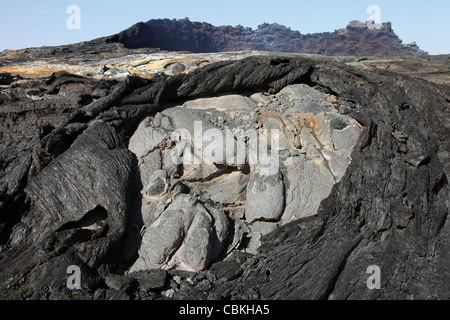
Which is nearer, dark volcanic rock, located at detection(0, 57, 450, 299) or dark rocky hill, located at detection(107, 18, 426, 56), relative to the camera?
dark volcanic rock, located at detection(0, 57, 450, 299)

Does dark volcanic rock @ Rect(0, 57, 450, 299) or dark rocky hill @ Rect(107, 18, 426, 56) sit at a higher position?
dark rocky hill @ Rect(107, 18, 426, 56)

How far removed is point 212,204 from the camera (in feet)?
12.1

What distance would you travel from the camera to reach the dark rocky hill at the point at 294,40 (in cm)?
3145

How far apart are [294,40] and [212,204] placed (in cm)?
3774

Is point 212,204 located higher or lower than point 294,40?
lower

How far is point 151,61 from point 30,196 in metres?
5.20

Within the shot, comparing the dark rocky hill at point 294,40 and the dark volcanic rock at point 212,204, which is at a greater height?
the dark rocky hill at point 294,40

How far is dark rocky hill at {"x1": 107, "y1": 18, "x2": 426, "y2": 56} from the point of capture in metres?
31.5

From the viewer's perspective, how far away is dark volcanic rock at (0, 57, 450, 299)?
9.80 ft

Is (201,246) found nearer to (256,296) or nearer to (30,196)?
(256,296)

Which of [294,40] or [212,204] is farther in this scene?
[294,40]

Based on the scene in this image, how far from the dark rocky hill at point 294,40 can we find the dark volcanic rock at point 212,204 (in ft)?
79.7

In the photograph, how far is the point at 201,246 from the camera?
3.23 meters

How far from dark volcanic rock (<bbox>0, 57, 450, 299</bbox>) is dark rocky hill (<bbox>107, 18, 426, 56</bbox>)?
2429cm
